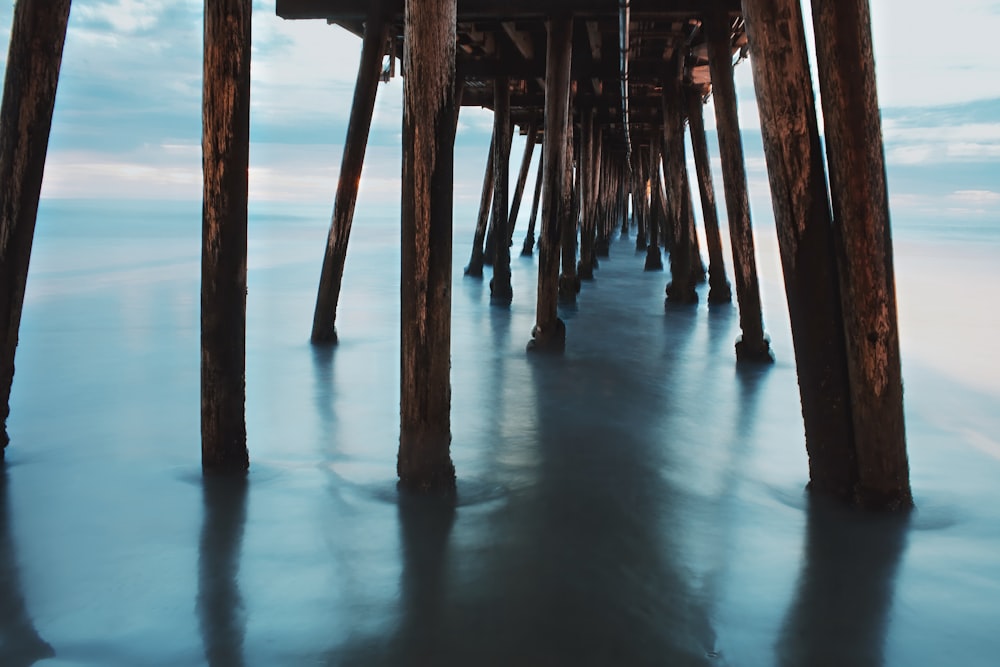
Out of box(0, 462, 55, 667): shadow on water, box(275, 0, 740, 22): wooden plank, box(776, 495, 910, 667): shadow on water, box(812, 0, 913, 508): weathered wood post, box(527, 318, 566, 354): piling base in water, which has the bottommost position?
box(776, 495, 910, 667): shadow on water

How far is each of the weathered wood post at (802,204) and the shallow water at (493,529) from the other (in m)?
0.39

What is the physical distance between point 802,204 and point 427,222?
1082mm

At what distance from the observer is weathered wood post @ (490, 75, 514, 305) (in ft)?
23.4

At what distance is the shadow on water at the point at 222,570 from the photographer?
5.79 feet

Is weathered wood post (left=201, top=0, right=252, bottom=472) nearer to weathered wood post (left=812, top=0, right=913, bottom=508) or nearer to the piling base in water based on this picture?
weathered wood post (left=812, top=0, right=913, bottom=508)

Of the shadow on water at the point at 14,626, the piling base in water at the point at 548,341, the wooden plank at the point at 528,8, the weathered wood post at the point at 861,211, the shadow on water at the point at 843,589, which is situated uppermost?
the wooden plank at the point at 528,8

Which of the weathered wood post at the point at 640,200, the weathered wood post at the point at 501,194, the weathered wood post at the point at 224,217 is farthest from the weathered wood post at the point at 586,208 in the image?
the weathered wood post at the point at 224,217

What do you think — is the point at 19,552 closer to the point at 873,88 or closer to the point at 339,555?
the point at 339,555

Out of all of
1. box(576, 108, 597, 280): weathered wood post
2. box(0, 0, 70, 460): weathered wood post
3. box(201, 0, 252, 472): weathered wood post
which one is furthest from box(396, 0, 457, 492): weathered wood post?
box(576, 108, 597, 280): weathered wood post

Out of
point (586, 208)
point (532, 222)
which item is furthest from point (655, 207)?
point (586, 208)

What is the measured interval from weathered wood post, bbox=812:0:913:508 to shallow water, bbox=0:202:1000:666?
38 cm

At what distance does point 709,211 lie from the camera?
21.8 feet

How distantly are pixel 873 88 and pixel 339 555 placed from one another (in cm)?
192

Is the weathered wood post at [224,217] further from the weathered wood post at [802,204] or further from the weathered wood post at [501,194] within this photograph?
the weathered wood post at [501,194]
